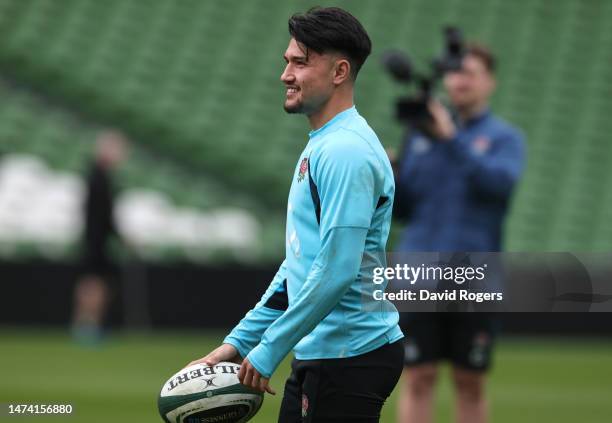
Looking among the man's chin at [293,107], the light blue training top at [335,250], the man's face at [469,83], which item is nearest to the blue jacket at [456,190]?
the man's face at [469,83]

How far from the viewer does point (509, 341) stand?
47.1 feet

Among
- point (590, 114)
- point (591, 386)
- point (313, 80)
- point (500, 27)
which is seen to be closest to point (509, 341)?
point (591, 386)

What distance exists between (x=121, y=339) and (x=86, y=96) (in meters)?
5.50

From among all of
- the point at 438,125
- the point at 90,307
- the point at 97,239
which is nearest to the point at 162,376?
the point at 90,307

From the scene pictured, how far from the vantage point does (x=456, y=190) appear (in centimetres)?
685

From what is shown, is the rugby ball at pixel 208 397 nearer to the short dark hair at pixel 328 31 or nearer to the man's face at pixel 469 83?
the short dark hair at pixel 328 31

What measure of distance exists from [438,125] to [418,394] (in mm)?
1430

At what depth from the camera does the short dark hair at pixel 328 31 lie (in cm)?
399

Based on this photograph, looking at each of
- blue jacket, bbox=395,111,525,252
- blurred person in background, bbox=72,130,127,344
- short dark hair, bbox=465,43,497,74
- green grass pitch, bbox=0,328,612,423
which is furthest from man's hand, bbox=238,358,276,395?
blurred person in background, bbox=72,130,127,344

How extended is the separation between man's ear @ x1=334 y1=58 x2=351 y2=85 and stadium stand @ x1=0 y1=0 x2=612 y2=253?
11.9 meters

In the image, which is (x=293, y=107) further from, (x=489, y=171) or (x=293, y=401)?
(x=489, y=171)

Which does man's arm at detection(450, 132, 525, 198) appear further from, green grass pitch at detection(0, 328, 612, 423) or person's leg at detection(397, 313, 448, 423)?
green grass pitch at detection(0, 328, 612, 423)

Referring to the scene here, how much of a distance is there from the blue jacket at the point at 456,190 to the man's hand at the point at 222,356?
2611mm

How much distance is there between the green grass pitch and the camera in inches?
361
